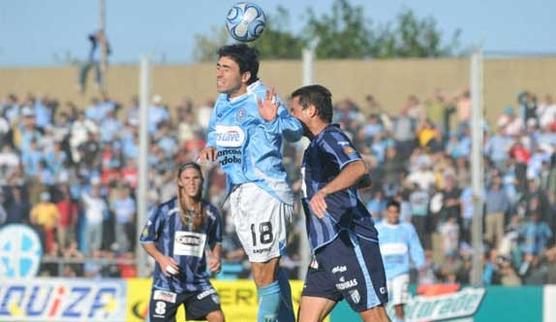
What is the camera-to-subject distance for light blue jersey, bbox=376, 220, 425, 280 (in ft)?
58.7

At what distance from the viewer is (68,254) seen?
66.2 ft

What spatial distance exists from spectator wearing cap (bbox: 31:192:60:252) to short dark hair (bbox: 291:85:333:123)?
1044 cm

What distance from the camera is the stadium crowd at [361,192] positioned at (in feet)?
A: 62.3

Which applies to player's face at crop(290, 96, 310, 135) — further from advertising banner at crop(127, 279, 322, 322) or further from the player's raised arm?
advertising banner at crop(127, 279, 322, 322)

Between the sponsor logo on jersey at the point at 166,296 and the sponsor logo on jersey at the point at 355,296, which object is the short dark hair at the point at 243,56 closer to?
the sponsor logo on jersey at the point at 355,296

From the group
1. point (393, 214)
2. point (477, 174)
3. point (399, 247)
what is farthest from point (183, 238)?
point (477, 174)

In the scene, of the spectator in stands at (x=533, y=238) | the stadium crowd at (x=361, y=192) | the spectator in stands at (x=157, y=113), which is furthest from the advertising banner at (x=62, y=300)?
the spectator in stands at (x=533, y=238)

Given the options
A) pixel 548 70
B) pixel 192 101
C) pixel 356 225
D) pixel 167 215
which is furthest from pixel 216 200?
pixel 356 225

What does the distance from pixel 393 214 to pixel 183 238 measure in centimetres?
503

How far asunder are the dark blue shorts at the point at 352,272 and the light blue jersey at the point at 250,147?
724 mm

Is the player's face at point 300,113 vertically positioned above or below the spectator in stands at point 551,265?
above

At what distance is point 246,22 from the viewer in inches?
442

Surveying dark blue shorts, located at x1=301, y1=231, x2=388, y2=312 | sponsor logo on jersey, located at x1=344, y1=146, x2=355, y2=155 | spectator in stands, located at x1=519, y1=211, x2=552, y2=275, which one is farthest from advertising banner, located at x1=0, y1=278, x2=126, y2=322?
sponsor logo on jersey, located at x1=344, y1=146, x2=355, y2=155

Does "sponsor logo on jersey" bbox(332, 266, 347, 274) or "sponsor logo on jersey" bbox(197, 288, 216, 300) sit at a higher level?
"sponsor logo on jersey" bbox(332, 266, 347, 274)
